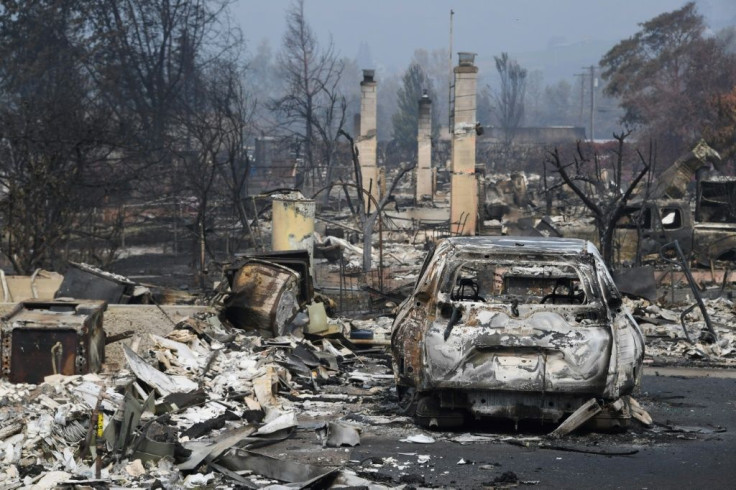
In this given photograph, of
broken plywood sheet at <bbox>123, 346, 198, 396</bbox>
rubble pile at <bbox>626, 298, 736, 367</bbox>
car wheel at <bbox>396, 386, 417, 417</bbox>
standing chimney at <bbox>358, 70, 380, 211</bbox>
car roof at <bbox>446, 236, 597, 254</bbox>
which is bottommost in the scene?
rubble pile at <bbox>626, 298, 736, 367</bbox>

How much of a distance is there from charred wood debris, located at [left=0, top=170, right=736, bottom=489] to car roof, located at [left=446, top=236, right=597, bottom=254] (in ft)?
5.23

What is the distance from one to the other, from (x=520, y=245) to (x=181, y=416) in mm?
3336

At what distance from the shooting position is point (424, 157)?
50844 mm

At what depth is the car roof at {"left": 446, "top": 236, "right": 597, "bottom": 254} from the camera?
1020 centimetres

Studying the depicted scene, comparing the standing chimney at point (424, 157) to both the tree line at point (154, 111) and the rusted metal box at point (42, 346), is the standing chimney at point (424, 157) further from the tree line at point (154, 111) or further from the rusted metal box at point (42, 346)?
the rusted metal box at point (42, 346)

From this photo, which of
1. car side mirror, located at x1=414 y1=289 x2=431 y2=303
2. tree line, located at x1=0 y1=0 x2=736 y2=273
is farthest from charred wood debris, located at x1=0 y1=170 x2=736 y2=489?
tree line, located at x1=0 y1=0 x2=736 y2=273

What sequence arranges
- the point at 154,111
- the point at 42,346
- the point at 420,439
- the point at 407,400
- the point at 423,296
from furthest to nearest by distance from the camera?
1. the point at 154,111
2. the point at 42,346
3. the point at 407,400
4. the point at 423,296
5. the point at 420,439

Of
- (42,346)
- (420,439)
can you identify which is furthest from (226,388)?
(420,439)

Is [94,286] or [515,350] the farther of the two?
[94,286]

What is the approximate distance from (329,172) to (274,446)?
40.7 m

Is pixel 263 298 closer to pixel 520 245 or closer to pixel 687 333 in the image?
pixel 520 245

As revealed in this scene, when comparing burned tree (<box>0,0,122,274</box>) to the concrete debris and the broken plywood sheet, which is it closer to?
the broken plywood sheet

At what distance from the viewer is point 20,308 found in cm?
1170

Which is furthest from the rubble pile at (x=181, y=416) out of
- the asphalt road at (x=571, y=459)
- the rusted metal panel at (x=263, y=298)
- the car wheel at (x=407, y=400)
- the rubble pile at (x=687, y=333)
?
the rubble pile at (x=687, y=333)
